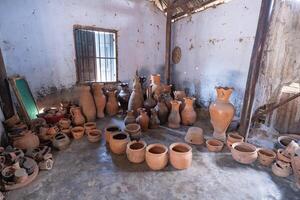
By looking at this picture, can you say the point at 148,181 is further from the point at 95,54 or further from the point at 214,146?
the point at 95,54

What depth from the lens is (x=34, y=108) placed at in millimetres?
3061

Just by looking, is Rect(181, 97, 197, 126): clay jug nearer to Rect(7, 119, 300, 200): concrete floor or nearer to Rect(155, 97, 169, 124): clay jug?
Rect(155, 97, 169, 124): clay jug

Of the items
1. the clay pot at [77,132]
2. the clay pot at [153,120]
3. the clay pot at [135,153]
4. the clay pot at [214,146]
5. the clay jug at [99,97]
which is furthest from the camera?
the clay jug at [99,97]

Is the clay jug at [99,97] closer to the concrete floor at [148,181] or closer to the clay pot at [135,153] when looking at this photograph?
the concrete floor at [148,181]

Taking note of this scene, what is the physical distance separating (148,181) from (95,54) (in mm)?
3076

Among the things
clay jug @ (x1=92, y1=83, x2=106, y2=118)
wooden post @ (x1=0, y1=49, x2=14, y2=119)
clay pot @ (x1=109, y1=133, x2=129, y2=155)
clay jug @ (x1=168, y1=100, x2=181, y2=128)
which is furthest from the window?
clay pot @ (x1=109, y1=133, x2=129, y2=155)

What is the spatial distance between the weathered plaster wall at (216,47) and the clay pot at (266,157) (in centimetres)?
126

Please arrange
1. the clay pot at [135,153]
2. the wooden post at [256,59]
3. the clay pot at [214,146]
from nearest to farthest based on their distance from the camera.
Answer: the clay pot at [135,153]
the wooden post at [256,59]
the clay pot at [214,146]

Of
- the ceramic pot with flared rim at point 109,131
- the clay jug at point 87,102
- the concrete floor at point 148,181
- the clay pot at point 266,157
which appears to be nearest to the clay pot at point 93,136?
the ceramic pot with flared rim at point 109,131

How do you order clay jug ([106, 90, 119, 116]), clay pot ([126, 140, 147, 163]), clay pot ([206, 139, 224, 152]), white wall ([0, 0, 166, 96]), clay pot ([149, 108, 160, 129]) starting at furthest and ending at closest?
clay jug ([106, 90, 119, 116]) < clay pot ([149, 108, 160, 129]) < white wall ([0, 0, 166, 96]) < clay pot ([206, 139, 224, 152]) < clay pot ([126, 140, 147, 163])

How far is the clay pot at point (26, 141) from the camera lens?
7.04 feet

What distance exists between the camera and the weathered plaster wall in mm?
3068

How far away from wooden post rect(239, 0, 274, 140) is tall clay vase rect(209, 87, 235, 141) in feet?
0.75

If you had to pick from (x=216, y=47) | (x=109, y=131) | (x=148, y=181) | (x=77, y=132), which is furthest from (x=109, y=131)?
(x=216, y=47)
